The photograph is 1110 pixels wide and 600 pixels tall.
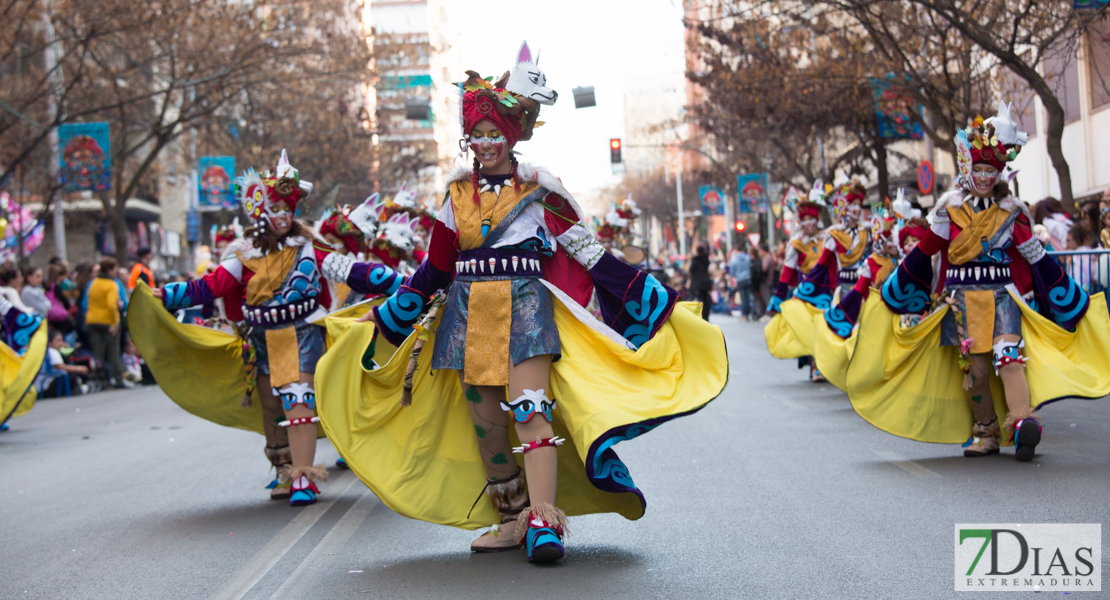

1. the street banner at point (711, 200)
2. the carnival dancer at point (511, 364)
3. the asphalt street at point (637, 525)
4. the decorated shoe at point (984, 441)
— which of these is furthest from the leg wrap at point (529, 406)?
the street banner at point (711, 200)

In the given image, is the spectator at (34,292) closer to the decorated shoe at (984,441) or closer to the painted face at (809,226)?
the painted face at (809,226)

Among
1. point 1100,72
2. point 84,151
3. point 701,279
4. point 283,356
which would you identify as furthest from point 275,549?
point 701,279

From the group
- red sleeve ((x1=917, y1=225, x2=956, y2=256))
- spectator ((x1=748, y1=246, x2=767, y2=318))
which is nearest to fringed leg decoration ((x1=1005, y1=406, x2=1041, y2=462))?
red sleeve ((x1=917, y1=225, x2=956, y2=256))

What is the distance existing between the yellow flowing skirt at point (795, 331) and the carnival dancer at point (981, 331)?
4503mm

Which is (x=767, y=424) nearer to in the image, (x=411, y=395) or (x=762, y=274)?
(x=411, y=395)

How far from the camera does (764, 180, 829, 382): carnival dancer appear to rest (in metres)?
13.0

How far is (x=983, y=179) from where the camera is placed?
746 centimetres

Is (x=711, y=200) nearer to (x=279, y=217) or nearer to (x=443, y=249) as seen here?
(x=279, y=217)

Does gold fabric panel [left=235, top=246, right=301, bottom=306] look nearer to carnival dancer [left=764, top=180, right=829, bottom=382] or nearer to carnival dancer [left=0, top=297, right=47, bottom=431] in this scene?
carnival dancer [left=0, top=297, right=47, bottom=431]

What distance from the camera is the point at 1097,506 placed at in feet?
19.4

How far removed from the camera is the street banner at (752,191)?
1601 inches

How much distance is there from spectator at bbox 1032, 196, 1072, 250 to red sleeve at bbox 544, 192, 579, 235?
31.0 feet

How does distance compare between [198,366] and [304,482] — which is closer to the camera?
[304,482]

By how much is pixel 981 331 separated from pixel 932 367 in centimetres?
54
